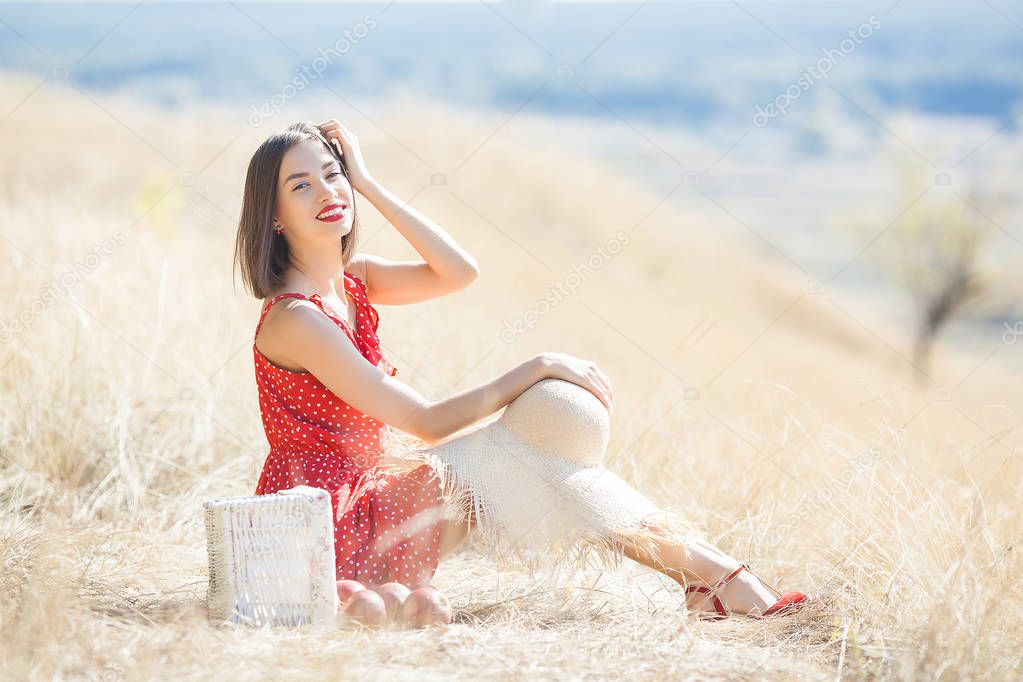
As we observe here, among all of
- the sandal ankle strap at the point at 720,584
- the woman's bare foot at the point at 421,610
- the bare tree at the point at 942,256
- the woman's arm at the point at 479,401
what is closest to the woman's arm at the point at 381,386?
the woman's arm at the point at 479,401

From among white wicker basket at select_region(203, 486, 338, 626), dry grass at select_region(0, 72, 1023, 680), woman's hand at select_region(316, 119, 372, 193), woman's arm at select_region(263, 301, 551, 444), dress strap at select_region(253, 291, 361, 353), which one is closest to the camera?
dry grass at select_region(0, 72, 1023, 680)

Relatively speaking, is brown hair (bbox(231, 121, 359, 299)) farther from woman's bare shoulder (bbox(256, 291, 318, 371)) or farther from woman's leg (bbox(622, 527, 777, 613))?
woman's leg (bbox(622, 527, 777, 613))

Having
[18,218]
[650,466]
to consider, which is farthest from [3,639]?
[18,218]

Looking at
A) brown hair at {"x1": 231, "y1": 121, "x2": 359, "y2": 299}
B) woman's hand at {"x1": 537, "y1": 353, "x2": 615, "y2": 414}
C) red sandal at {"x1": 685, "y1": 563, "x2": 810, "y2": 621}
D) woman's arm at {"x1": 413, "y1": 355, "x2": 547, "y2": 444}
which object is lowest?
red sandal at {"x1": 685, "y1": 563, "x2": 810, "y2": 621}

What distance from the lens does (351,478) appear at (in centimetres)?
270

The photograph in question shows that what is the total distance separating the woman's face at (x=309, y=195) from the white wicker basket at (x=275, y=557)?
762mm

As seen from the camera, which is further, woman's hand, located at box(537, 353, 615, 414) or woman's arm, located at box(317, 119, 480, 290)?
woman's arm, located at box(317, 119, 480, 290)

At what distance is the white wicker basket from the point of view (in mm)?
2328

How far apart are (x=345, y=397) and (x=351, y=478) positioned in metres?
0.25

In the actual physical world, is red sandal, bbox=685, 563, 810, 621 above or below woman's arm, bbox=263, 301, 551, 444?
below

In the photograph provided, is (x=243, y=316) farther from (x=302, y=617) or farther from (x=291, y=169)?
(x=302, y=617)

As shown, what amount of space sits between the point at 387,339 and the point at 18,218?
2.05 m

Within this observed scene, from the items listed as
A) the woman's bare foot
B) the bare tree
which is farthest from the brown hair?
the bare tree

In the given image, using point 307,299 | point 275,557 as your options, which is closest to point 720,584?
point 275,557
